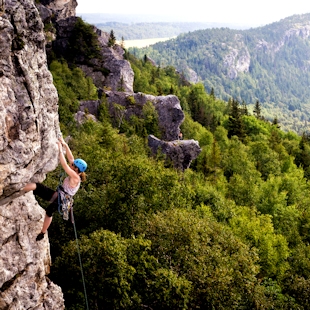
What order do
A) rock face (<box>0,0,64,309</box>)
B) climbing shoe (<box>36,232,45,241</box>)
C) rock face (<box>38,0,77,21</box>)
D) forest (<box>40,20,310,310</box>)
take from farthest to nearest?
1. rock face (<box>38,0,77,21</box>)
2. forest (<box>40,20,310,310</box>)
3. climbing shoe (<box>36,232,45,241</box>)
4. rock face (<box>0,0,64,309</box>)

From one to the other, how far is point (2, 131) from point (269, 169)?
200 feet

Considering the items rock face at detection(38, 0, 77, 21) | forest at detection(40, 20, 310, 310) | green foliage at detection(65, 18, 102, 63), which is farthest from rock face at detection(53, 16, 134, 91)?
forest at detection(40, 20, 310, 310)

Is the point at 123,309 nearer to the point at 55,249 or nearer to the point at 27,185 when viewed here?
the point at 55,249

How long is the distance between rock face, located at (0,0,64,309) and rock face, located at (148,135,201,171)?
121 ft

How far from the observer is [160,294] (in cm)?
1656

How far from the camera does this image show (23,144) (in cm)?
994

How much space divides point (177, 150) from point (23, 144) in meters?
41.7

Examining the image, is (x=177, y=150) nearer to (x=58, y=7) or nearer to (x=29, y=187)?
(x=29, y=187)

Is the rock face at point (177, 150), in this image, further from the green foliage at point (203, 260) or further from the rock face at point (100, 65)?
the green foliage at point (203, 260)

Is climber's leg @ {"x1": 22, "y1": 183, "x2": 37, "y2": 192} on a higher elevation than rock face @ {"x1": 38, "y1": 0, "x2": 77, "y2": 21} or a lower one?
lower

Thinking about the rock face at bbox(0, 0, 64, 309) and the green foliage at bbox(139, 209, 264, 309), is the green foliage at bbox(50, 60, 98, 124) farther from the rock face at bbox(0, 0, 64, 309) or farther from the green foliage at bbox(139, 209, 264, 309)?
the rock face at bbox(0, 0, 64, 309)

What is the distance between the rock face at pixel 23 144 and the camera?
963cm

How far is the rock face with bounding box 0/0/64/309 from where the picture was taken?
379 inches

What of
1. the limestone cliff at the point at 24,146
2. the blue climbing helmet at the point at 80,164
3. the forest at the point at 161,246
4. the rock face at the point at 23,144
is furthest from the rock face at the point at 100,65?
the blue climbing helmet at the point at 80,164
